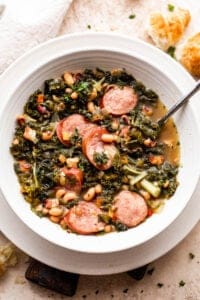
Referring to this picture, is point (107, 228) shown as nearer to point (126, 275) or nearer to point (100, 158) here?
point (100, 158)

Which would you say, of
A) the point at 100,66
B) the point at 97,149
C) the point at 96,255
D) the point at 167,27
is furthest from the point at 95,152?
the point at 167,27

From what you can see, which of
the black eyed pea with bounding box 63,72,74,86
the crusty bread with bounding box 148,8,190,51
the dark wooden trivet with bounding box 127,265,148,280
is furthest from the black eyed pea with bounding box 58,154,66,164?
the crusty bread with bounding box 148,8,190,51

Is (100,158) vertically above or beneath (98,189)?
above

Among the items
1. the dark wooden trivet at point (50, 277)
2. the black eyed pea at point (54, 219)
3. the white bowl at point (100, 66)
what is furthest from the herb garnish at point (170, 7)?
the dark wooden trivet at point (50, 277)

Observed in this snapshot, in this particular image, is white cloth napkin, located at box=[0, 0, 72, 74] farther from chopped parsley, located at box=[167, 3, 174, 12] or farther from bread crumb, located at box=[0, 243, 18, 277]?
bread crumb, located at box=[0, 243, 18, 277]

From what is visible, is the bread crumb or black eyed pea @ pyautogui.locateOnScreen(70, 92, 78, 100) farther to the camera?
the bread crumb

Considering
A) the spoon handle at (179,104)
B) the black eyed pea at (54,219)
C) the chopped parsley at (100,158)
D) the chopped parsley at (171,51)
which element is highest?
the chopped parsley at (171,51)

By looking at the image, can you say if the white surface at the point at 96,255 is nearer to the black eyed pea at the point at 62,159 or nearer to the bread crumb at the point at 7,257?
the bread crumb at the point at 7,257
